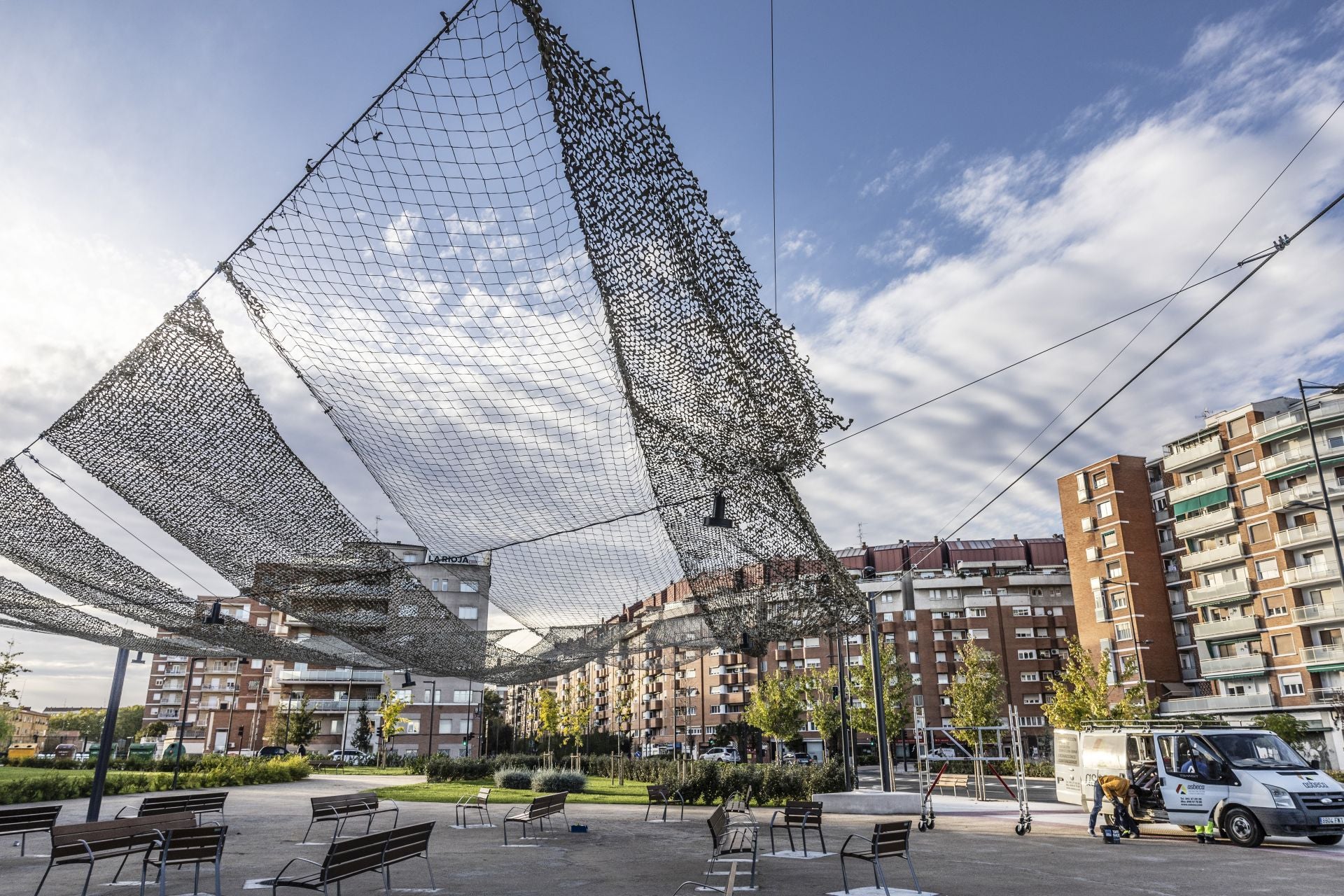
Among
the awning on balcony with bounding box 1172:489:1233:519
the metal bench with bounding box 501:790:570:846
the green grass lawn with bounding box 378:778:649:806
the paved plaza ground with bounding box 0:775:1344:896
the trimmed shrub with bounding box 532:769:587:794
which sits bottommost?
the green grass lawn with bounding box 378:778:649:806

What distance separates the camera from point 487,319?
595 centimetres

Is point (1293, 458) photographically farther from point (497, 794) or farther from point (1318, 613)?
point (497, 794)

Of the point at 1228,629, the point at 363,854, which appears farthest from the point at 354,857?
the point at 1228,629

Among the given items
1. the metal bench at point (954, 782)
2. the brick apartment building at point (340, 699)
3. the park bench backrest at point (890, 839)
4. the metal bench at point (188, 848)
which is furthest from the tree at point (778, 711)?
the metal bench at point (188, 848)

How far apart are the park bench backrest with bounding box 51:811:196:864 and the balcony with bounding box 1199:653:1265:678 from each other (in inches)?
2106

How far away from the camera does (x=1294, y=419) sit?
4456 cm

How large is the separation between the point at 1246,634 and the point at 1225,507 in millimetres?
7371

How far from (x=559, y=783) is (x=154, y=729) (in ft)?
312

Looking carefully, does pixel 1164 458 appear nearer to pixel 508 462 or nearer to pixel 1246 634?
pixel 1246 634

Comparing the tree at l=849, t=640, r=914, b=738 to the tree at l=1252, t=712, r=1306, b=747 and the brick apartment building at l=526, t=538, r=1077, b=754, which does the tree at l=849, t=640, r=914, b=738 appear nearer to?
the brick apartment building at l=526, t=538, r=1077, b=754

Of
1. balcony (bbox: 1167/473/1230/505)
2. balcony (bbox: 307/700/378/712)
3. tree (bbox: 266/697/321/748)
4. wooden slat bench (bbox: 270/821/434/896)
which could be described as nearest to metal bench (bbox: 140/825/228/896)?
wooden slat bench (bbox: 270/821/434/896)

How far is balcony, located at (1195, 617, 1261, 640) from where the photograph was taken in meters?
46.0

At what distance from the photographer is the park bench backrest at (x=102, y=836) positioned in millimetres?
6664

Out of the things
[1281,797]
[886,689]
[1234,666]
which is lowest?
[1281,797]
